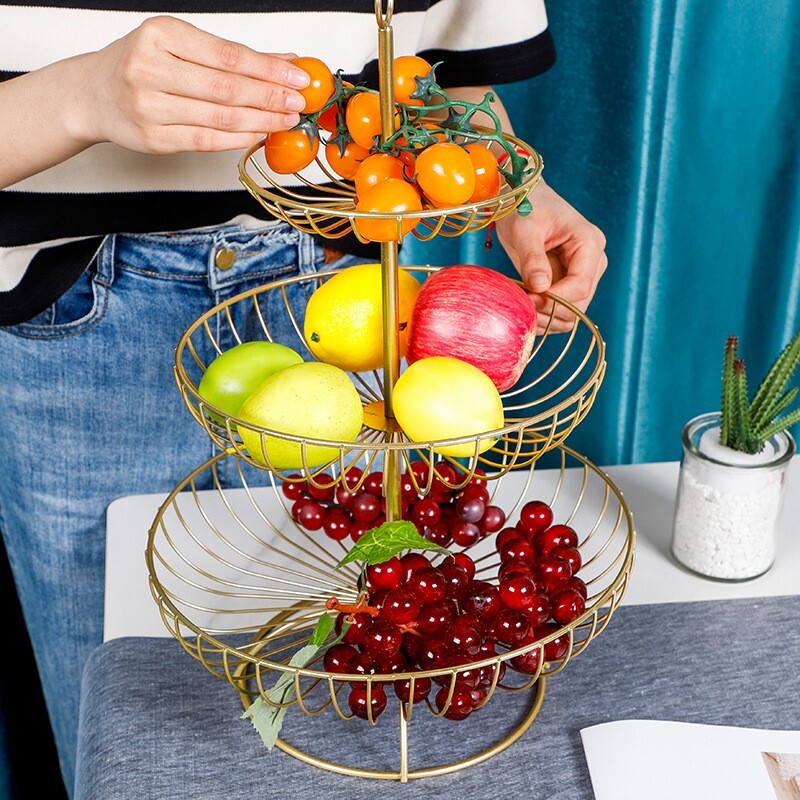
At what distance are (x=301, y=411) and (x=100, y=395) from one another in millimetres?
498

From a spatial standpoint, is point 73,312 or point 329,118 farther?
point 73,312

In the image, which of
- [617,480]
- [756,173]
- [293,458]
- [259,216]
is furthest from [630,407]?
[293,458]

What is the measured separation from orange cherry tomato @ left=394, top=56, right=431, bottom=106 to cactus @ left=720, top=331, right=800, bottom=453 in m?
0.41

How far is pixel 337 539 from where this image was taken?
90 cm

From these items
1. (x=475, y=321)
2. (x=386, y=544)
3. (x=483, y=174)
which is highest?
(x=483, y=174)

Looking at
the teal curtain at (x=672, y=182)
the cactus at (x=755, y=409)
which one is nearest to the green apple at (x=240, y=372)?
the cactus at (x=755, y=409)

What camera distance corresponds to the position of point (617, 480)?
1.11 meters

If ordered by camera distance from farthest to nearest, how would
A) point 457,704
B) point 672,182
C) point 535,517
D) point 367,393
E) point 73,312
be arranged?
1. point 672,182
2. point 367,393
3. point 73,312
4. point 535,517
5. point 457,704

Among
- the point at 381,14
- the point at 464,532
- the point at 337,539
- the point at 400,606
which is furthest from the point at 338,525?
the point at 381,14

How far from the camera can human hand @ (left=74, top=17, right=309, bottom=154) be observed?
2.05ft

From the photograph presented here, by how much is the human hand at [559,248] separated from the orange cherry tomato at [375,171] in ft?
1.02

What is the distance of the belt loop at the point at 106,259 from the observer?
103cm

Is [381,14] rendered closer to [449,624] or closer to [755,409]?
[449,624]

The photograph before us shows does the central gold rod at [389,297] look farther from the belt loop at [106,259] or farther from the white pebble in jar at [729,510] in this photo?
the belt loop at [106,259]
